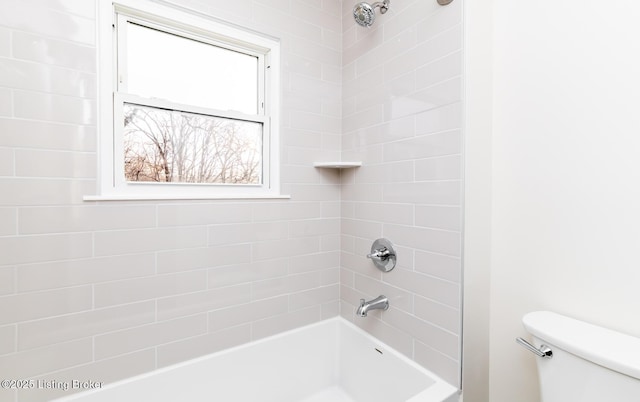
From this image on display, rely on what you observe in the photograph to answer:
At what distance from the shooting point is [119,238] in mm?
1218

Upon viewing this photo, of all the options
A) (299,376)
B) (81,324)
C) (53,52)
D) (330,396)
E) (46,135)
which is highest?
(53,52)

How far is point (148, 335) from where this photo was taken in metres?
1.29

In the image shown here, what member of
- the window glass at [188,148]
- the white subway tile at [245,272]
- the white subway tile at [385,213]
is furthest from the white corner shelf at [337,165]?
the white subway tile at [245,272]

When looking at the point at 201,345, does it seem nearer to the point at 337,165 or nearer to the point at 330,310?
the point at 330,310

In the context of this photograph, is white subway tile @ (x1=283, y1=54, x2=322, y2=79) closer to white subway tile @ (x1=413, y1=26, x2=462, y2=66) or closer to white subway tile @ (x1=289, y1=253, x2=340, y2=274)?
white subway tile @ (x1=413, y1=26, x2=462, y2=66)

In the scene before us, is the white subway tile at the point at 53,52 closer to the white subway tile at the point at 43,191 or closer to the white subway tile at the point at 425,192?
the white subway tile at the point at 43,191

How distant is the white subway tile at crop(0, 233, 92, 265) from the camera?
1.05 m

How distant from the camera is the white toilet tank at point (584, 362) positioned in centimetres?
79

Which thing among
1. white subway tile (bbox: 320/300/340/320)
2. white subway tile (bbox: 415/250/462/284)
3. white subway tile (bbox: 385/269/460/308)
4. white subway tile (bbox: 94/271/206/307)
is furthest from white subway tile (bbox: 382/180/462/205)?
white subway tile (bbox: 94/271/206/307)

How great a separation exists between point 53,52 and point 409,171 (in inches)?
58.6

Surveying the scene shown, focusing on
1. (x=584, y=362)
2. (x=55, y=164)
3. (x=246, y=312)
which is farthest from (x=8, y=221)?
→ (x=584, y=362)

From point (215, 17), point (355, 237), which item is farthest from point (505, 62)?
point (215, 17)

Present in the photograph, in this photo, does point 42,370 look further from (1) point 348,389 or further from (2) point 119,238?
(1) point 348,389

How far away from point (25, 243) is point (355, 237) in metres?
1.43
